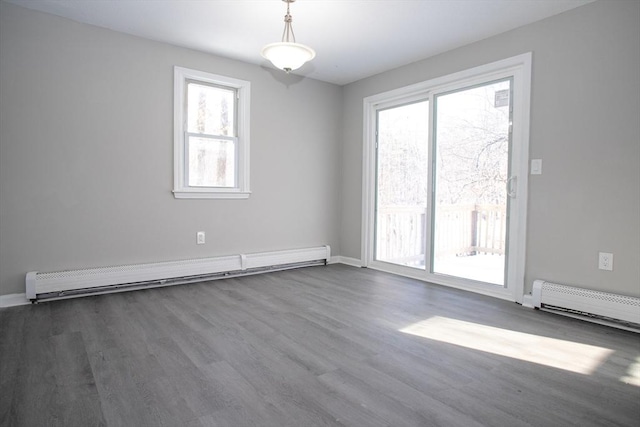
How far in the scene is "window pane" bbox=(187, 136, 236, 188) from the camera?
13.3 ft

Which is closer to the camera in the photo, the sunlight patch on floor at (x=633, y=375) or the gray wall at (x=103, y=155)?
the sunlight patch on floor at (x=633, y=375)

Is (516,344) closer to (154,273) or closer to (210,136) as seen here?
(154,273)

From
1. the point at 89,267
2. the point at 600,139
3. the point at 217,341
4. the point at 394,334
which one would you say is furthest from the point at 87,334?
the point at 600,139

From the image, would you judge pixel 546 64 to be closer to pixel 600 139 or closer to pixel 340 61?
pixel 600 139

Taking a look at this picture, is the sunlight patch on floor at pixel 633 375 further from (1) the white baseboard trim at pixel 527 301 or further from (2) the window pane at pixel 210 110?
(2) the window pane at pixel 210 110

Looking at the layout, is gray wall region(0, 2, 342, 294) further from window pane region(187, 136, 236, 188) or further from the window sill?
window pane region(187, 136, 236, 188)

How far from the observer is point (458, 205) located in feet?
12.9

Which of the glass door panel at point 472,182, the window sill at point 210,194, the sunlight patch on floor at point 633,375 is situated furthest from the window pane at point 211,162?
the sunlight patch on floor at point 633,375

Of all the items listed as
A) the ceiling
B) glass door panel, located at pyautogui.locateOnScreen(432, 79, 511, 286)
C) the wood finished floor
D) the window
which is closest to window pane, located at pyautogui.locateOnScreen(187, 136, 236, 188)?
the window

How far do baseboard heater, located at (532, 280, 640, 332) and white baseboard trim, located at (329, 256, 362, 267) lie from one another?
2310mm

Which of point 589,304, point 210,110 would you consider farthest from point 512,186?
point 210,110

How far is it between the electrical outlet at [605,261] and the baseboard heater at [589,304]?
20 cm

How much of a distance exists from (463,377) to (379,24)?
293 cm

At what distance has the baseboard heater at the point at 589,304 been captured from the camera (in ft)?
8.66
